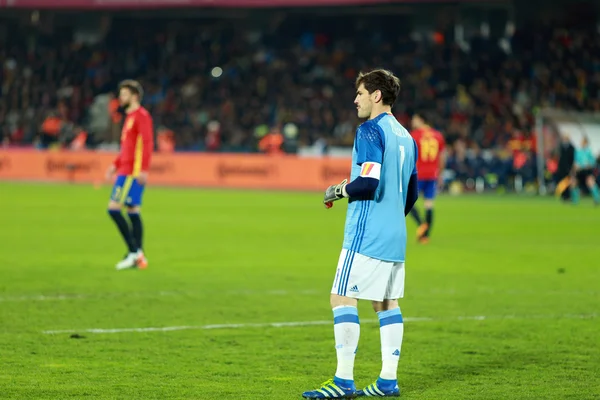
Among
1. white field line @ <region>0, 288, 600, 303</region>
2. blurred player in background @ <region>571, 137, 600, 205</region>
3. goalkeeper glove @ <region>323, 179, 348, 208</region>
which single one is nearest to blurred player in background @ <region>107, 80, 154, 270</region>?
white field line @ <region>0, 288, 600, 303</region>

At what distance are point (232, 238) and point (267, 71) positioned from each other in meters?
26.7

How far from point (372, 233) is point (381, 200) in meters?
0.22

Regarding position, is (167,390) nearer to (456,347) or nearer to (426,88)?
(456,347)

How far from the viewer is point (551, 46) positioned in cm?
4075

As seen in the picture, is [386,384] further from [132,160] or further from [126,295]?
[132,160]

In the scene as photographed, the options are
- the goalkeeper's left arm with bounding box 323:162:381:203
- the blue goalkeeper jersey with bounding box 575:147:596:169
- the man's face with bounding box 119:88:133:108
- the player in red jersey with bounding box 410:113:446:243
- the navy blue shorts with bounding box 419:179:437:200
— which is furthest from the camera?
the blue goalkeeper jersey with bounding box 575:147:596:169

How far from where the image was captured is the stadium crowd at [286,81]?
3909cm

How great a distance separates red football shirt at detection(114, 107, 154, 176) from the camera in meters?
13.6

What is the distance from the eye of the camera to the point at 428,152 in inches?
722

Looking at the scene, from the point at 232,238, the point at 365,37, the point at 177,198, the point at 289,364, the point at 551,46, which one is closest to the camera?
the point at 289,364

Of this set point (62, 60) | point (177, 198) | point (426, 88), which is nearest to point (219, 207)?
point (177, 198)

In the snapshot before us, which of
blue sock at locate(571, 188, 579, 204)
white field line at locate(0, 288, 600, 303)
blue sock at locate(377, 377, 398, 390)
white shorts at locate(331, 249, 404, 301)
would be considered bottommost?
blue sock at locate(377, 377, 398, 390)

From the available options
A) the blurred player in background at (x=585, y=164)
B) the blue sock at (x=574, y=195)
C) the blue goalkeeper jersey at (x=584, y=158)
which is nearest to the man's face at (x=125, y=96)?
the blue sock at (x=574, y=195)

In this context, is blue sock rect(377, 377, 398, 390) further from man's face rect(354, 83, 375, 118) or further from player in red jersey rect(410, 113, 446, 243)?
player in red jersey rect(410, 113, 446, 243)
